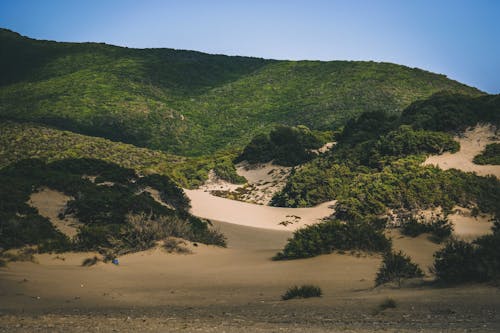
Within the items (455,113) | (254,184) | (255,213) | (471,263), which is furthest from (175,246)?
(254,184)

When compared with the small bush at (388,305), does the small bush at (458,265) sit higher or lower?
higher

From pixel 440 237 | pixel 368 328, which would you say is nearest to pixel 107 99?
pixel 440 237

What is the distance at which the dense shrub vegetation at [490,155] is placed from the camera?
28513 millimetres

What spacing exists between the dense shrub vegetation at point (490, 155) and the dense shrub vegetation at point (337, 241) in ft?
53.3

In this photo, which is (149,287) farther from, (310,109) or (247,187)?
(310,109)

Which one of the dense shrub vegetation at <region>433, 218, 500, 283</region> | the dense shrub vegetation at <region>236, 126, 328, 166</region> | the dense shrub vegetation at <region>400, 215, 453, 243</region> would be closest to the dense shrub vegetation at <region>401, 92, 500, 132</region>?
the dense shrub vegetation at <region>236, 126, 328, 166</region>

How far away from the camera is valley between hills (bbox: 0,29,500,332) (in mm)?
8086

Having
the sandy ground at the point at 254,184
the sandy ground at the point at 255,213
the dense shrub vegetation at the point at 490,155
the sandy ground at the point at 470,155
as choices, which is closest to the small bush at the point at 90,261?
the sandy ground at the point at 255,213

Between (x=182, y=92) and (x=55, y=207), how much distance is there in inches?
3093

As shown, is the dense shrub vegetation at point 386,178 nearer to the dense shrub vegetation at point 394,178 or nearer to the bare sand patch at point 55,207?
the dense shrub vegetation at point 394,178

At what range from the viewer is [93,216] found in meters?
19.4

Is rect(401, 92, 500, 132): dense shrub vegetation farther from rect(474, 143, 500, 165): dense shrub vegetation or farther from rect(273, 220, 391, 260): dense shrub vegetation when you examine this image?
rect(273, 220, 391, 260): dense shrub vegetation

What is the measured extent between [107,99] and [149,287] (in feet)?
252

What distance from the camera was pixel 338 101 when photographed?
8350 cm
